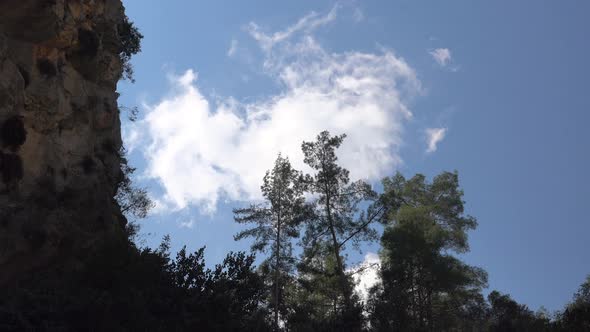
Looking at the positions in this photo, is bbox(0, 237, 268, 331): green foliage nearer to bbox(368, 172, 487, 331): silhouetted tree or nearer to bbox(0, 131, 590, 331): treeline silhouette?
bbox(0, 131, 590, 331): treeline silhouette

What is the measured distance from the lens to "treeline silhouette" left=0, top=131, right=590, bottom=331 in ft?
50.8

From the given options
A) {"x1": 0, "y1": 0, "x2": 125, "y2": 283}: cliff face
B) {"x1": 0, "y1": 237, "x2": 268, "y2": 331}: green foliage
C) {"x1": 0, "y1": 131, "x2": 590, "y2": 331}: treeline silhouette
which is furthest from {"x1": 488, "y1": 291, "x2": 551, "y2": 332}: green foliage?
{"x1": 0, "y1": 0, "x2": 125, "y2": 283}: cliff face

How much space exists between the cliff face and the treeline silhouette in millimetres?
1293

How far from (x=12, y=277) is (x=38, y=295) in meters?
3.97

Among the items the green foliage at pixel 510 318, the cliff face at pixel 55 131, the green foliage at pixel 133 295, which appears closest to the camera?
the green foliage at pixel 133 295

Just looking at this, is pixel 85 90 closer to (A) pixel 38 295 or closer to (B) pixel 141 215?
(B) pixel 141 215

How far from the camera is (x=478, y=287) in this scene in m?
34.6

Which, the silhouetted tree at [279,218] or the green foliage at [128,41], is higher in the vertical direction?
the green foliage at [128,41]

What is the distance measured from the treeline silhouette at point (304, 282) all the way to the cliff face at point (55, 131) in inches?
50.9

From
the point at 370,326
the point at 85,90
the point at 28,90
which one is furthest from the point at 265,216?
the point at 28,90

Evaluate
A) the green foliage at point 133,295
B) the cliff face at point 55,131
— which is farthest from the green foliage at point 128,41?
the green foliage at point 133,295

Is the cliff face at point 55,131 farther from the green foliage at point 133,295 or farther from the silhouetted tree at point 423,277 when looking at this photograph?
the silhouetted tree at point 423,277

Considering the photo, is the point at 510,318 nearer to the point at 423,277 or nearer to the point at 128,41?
the point at 423,277

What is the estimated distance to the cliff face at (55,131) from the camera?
19.7 m
